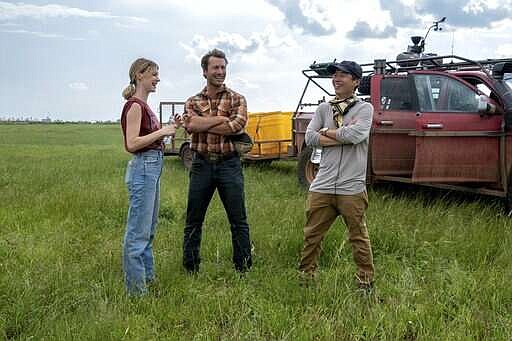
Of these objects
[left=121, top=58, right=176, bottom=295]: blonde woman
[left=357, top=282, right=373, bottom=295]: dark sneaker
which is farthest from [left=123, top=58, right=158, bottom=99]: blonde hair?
[left=357, top=282, right=373, bottom=295]: dark sneaker

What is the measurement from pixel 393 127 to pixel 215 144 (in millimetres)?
3577

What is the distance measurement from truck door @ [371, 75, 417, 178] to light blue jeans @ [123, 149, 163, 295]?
401 centimetres

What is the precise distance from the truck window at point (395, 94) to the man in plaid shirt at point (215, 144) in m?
3.44

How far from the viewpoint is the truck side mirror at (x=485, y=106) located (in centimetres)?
612

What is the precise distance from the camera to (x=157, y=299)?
3844 mm

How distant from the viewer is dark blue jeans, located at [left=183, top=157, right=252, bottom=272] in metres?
4.31

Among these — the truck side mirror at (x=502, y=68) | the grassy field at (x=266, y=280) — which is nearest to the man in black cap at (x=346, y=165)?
the grassy field at (x=266, y=280)

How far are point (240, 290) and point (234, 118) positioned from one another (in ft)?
Answer: 4.26

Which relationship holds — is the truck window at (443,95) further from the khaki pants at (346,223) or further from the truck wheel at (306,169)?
the khaki pants at (346,223)

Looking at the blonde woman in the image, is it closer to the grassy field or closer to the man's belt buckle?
the grassy field

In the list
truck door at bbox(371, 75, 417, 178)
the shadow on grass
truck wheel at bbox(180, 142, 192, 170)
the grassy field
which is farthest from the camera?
truck wheel at bbox(180, 142, 192, 170)

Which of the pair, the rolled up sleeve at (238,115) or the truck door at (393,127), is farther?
the truck door at (393,127)

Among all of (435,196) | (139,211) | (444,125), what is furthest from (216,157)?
(435,196)

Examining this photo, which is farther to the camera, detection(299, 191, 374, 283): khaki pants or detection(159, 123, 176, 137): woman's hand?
detection(299, 191, 374, 283): khaki pants
